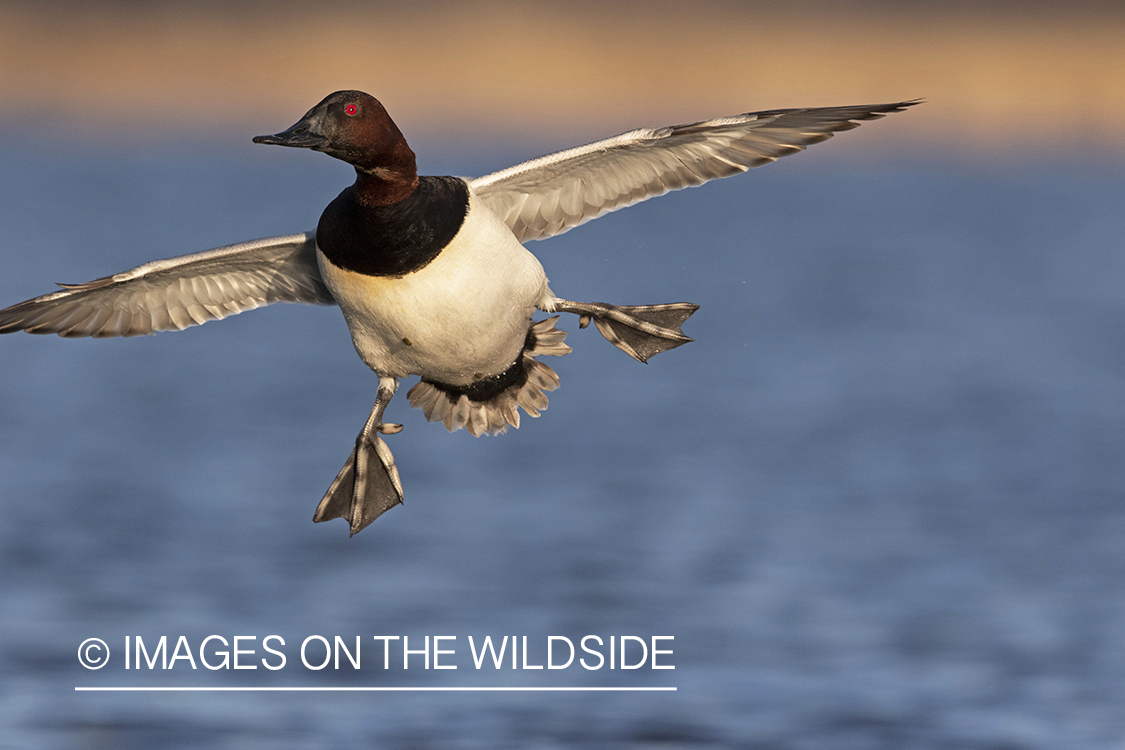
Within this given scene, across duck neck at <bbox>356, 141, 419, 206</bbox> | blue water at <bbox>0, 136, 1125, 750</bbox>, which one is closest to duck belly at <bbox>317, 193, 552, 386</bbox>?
duck neck at <bbox>356, 141, 419, 206</bbox>

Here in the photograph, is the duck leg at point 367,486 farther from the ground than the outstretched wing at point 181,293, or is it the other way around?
the outstretched wing at point 181,293

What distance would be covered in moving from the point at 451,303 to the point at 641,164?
1.56 metres

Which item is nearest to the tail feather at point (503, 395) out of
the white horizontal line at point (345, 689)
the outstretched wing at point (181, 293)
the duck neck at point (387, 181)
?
the outstretched wing at point (181, 293)

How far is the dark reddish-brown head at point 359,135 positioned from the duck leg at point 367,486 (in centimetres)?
176

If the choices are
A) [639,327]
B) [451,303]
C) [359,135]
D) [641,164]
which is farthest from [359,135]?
[639,327]

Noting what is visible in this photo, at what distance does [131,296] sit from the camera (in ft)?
27.7

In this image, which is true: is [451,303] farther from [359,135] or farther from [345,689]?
[345,689]

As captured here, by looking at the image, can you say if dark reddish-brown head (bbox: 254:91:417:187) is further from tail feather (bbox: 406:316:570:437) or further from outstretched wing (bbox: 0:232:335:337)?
tail feather (bbox: 406:316:570:437)

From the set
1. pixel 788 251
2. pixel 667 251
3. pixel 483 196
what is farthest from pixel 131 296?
pixel 788 251

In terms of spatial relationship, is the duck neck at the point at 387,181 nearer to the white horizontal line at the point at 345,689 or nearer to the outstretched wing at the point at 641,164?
the outstretched wing at the point at 641,164

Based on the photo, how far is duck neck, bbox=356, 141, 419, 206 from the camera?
269 inches

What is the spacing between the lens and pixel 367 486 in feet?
27.2

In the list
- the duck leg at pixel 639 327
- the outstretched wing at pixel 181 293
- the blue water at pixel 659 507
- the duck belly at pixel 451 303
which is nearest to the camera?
the duck belly at pixel 451 303

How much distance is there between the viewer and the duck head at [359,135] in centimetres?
673
